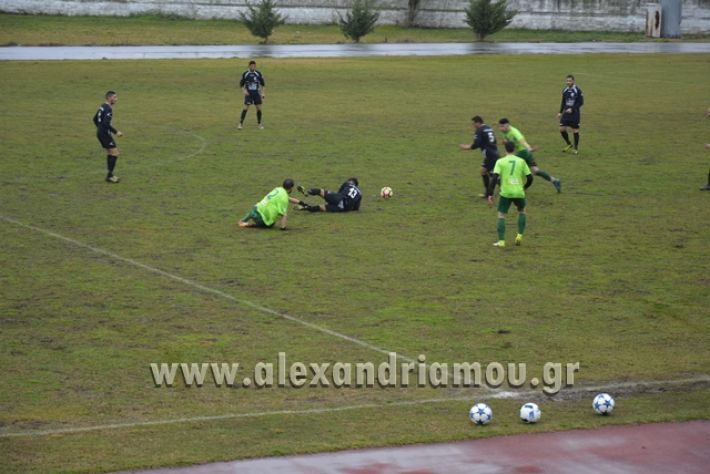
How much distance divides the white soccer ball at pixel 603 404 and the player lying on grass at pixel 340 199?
13255mm

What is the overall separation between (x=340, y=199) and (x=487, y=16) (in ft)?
168

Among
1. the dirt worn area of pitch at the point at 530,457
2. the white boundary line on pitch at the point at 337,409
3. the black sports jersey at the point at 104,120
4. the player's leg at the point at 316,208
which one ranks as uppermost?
the black sports jersey at the point at 104,120

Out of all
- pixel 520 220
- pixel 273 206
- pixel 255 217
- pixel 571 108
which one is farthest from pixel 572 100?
pixel 255 217

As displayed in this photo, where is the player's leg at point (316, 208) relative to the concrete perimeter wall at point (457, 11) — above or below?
below

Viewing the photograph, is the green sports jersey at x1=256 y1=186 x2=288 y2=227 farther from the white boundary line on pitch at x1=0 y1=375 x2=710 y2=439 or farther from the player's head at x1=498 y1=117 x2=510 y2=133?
the white boundary line on pitch at x1=0 y1=375 x2=710 y2=439

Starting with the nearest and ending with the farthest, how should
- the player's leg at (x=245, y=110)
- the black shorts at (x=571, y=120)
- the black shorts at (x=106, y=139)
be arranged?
the black shorts at (x=106, y=139) < the black shorts at (x=571, y=120) < the player's leg at (x=245, y=110)

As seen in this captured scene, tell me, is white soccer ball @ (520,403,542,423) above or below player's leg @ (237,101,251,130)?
below

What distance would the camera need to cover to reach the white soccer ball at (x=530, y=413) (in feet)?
50.1

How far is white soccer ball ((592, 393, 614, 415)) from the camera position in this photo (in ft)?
51.0

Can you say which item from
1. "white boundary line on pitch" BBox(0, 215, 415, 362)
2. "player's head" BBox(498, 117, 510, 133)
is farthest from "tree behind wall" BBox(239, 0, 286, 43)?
"white boundary line on pitch" BBox(0, 215, 415, 362)

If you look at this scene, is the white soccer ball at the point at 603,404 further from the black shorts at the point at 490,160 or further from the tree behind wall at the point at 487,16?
the tree behind wall at the point at 487,16

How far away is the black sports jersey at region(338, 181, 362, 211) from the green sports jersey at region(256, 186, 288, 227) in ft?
7.40

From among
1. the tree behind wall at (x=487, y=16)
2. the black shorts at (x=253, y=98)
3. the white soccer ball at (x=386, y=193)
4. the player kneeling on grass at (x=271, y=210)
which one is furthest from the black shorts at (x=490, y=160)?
the tree behind wall at (x=487, y=16)

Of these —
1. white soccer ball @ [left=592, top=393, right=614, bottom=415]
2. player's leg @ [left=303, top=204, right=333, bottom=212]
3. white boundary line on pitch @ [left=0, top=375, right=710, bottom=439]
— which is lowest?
white boundary line on pitch @ [left=0, top=375, right=710, bottom=439]
